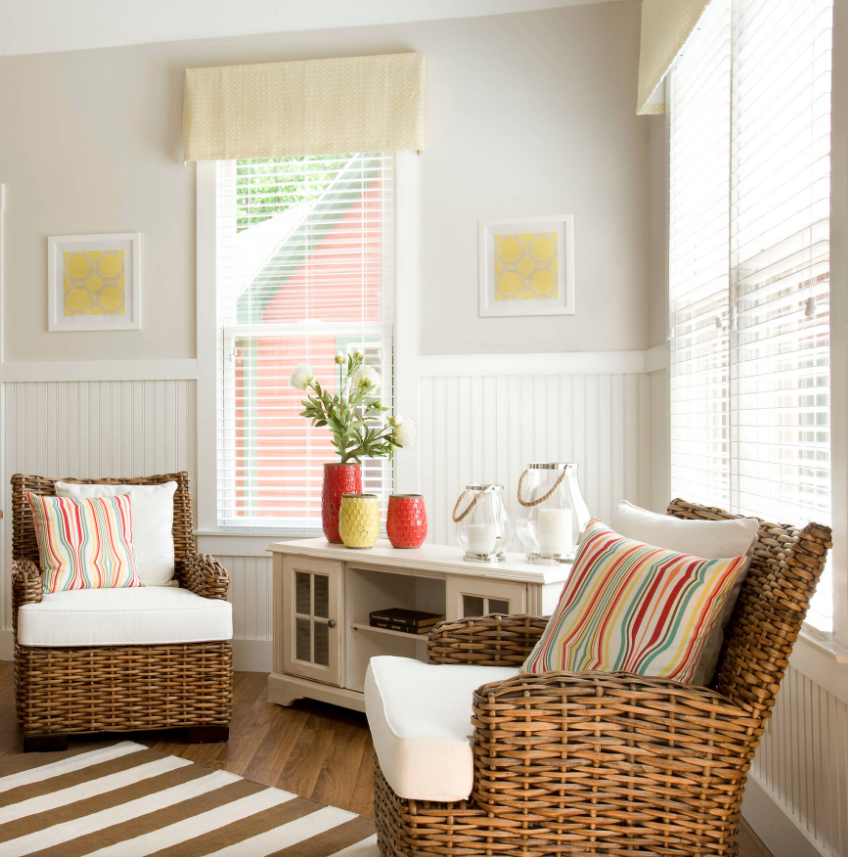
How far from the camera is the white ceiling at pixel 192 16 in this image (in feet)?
11.0

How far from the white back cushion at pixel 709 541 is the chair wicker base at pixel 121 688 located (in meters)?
1.55

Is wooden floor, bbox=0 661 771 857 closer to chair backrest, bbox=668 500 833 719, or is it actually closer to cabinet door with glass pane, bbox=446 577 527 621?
cabinet door with glass pane, bbox=446 577 527 621

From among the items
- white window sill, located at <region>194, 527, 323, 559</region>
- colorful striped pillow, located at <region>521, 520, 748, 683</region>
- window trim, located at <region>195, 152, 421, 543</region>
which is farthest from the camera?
white window sill, located at <region>194, 527, 323, 559</region>

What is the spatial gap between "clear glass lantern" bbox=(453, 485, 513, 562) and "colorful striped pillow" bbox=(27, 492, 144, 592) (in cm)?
124

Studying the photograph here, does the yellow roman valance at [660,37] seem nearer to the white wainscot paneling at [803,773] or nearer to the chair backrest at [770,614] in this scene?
the chair backrest at [770,614]

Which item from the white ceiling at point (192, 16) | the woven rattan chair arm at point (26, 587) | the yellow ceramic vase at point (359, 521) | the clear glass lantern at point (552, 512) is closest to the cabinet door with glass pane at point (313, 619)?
the yellow ceramic vase at point (359, 521)

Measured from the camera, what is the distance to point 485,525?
264cm

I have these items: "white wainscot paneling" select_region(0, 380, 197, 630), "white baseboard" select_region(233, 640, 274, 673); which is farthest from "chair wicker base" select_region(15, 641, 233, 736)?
"white wainscot paneling" select_region(0, 380, 197, 630)

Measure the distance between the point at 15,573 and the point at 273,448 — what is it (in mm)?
1175

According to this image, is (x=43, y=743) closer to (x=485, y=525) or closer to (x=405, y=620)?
(x=405, y=620)

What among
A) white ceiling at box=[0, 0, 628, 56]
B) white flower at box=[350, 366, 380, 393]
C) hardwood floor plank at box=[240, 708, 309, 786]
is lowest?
hardwood floor plank at box=[240, 708, 309, 786]

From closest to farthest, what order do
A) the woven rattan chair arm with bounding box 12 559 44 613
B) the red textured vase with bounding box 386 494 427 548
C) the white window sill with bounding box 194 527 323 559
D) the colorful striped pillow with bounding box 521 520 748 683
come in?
the colorful striped pillow with bounding box 521 520 748 683
the woven rattan chair arm with bounding box 12 559 44 613
the red textured vase with bounding box 386 494 427 548
the white window sill with bounding box 194 527 323 559

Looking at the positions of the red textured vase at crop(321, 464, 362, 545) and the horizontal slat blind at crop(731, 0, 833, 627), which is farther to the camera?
the red textured vase at crop(321, 464, 362, 545)

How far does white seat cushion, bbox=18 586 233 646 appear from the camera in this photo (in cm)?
262
